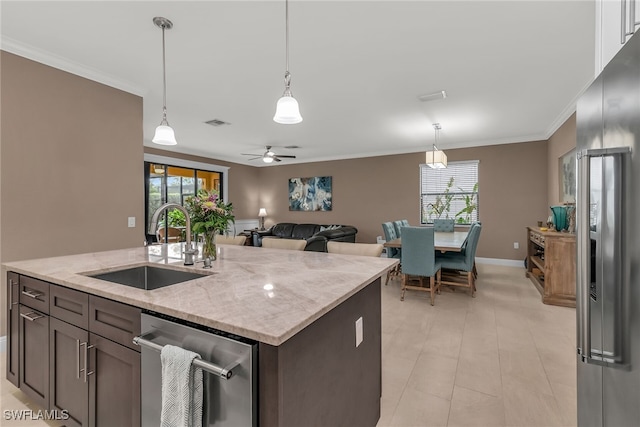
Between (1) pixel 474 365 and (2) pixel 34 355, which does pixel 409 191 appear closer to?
(1) pixel 474 365

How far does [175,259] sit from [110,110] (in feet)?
7.51

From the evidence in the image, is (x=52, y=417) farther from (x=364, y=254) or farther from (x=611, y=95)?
(x=611, y=95)

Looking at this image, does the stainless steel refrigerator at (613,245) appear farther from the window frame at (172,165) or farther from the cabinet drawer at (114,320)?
the window frame at (172,165)

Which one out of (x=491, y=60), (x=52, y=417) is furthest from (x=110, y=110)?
(x=491, y=60)

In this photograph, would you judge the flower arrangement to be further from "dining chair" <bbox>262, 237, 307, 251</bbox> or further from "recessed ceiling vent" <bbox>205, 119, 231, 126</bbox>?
"recessed ceiling vent" <bbox>205, 119, 231, 126</bbox>

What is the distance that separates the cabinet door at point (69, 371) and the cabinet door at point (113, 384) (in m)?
0.06

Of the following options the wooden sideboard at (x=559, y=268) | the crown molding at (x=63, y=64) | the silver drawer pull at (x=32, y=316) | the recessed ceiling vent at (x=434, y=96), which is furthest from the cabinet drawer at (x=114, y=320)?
the wooden sideboard at (x=559, y=268)

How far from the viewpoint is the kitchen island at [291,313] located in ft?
2.98

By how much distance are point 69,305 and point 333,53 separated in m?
2.65

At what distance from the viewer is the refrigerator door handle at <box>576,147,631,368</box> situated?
0.88 m

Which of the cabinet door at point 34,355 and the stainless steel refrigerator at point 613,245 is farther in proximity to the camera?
the cabinet door at point 34,355

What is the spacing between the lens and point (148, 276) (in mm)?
1904

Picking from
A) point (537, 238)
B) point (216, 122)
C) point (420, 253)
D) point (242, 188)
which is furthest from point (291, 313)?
point (242, 188)

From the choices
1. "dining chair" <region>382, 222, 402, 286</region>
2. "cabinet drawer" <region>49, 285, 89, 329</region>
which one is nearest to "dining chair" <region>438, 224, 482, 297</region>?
"dining chair" <region>382, 222, 402, 286</region>
